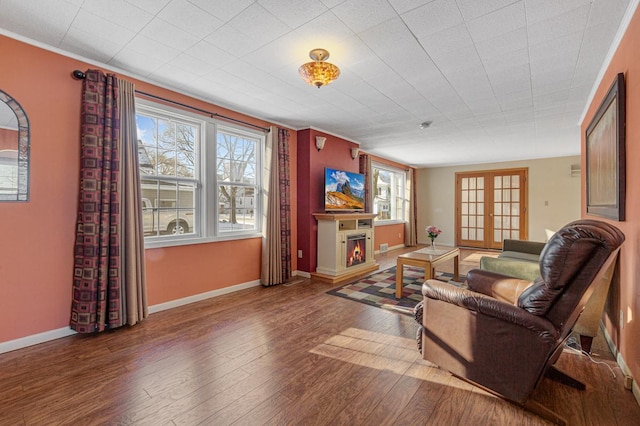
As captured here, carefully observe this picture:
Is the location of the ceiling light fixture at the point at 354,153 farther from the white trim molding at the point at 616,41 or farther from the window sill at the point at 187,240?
the white trim molding at the point at 616,41

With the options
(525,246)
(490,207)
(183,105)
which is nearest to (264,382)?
(183,105)

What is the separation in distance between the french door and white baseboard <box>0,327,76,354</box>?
27.1ft

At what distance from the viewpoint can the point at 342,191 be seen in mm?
5047

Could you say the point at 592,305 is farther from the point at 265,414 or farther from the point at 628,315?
the point at 265,414

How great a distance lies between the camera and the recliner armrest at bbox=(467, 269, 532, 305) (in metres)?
2.18

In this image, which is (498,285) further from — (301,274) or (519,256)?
(301,274)

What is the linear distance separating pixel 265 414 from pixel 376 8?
99.1 inches

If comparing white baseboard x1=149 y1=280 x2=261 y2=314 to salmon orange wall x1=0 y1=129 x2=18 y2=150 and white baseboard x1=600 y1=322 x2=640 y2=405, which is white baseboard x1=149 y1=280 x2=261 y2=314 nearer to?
salmon orange wall x1=0 y1=129 x2=18 y2=150

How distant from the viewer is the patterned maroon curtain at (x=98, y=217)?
253 cm

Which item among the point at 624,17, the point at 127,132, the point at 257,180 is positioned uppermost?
the point at 624,17

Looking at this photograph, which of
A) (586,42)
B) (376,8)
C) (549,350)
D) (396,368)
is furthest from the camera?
(586,42)

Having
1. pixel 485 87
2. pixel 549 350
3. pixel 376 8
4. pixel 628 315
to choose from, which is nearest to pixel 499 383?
pixel 549 350

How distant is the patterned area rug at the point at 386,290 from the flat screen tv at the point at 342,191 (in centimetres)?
123

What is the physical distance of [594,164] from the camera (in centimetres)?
299
